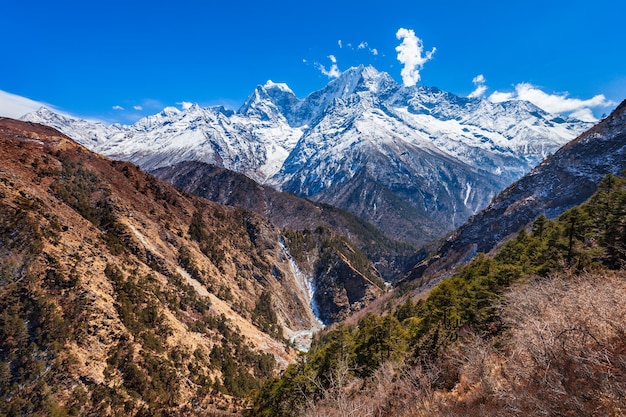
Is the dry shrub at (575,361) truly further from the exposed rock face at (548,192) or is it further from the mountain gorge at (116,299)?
the exposed rock face at (548,192)

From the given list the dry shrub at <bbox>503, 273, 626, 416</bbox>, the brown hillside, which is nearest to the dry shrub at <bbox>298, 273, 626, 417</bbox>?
the dry shrub at <bbox>503, 273, 626, 416</bbox>

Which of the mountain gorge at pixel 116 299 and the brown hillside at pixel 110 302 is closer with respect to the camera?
the brown hillside at pixel 110 302

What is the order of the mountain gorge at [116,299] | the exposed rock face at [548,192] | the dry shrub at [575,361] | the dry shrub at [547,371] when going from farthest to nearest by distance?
the exposed rock face at [548,192]
the mountain gorge at [116,299]
the dry shrub at [547,371]
the dry shrub at [575,361]

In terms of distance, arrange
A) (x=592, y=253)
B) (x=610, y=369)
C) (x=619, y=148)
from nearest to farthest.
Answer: (x=610, y=369) → (x=592, y=253) → (x=619, y=148)

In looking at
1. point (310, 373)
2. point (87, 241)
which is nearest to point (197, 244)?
point (87, 241)

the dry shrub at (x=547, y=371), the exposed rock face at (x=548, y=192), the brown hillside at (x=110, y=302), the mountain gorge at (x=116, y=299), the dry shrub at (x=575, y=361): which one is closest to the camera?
the dry shrub at (x=575, y=361)

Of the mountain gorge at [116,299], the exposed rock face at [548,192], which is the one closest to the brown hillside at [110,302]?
A: the mountain gorge at [116,299]

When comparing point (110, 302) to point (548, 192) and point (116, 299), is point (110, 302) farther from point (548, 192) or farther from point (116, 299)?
point (548, 192)

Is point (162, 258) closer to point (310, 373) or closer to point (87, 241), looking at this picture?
point (87, 241)
